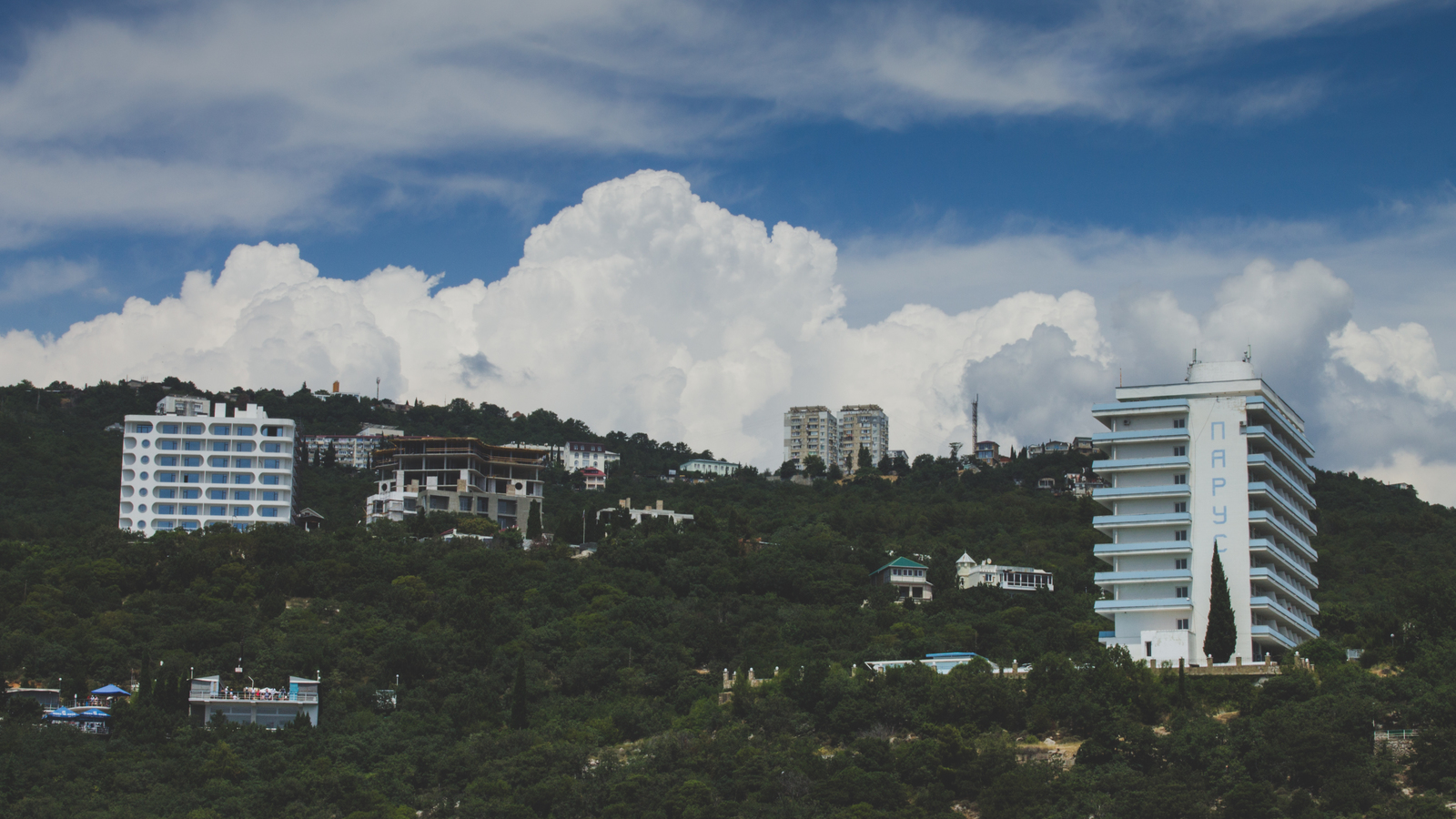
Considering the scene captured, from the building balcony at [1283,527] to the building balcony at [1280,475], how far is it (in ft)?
5.29

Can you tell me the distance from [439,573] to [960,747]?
129 ft

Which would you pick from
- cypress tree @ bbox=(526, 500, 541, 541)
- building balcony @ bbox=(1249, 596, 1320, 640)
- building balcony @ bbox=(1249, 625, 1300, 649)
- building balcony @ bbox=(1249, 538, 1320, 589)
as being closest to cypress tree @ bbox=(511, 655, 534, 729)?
building balcony @ bbox=(1249, 625, 1300, 649)

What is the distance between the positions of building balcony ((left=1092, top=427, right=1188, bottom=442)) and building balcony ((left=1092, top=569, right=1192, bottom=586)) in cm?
577

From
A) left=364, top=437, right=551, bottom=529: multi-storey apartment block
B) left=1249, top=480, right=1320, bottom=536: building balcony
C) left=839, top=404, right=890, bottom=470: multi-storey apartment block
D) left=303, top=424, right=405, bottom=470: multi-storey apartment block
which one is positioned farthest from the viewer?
left=839, top=404, right=890, bottom=470: multi-storey apartment block

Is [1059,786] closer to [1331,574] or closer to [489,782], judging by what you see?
[489,782]

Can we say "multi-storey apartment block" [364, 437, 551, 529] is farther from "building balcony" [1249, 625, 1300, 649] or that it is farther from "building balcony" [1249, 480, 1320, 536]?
"building balcony" [1249, 625, 1300, 649]

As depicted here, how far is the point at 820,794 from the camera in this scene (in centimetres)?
5284

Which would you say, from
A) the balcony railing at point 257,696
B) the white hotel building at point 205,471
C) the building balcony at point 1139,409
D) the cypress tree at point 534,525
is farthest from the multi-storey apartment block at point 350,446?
the building balcony at point 1139,409

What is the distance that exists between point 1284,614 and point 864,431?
132373 millimetres

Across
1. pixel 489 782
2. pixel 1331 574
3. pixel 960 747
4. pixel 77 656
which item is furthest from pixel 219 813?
pixel 1331 574

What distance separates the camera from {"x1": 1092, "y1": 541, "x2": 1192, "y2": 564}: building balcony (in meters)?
64.4

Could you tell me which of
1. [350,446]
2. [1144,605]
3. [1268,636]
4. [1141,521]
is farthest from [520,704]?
[350,446]

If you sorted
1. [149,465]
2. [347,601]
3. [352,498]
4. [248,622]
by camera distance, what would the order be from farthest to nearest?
[352,498] < [149,465] < [347,601] < [248,622]

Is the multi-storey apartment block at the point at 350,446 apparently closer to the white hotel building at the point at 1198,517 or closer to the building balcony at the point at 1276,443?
the white hotel building at the point at 1198,517
